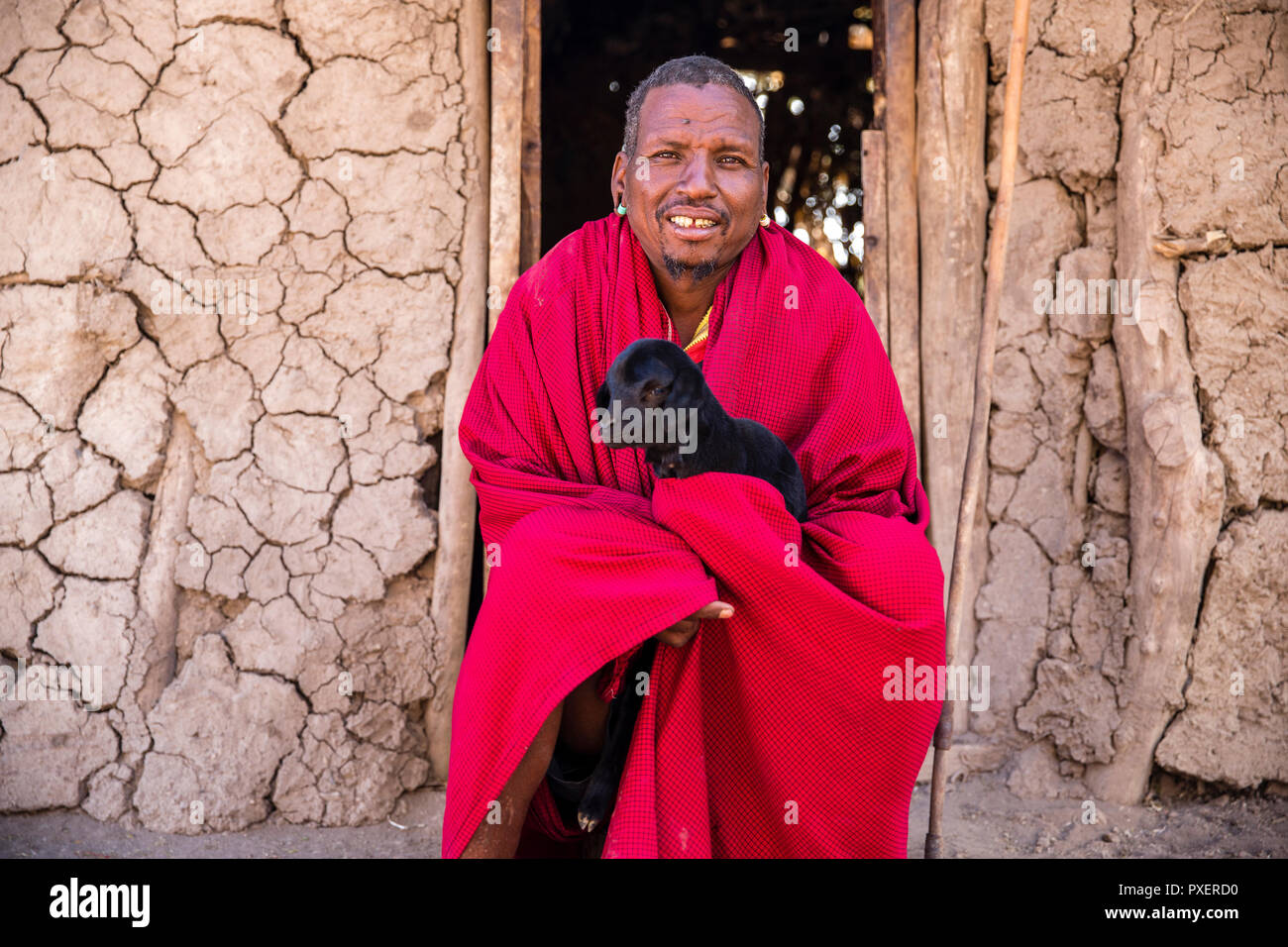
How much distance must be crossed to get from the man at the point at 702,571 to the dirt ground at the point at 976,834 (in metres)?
0.82

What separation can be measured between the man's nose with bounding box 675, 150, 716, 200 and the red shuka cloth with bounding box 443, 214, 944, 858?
0.35 metres

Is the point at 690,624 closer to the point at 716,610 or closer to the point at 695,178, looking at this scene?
the point at 716,610

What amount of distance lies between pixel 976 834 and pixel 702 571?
1.57 metres

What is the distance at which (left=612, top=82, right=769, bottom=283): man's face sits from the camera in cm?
242

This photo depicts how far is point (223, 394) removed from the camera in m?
2.98

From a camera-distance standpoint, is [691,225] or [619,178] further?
[619,178]

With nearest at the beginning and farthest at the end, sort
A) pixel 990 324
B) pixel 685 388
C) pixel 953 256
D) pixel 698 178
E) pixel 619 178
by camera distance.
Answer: pixel 685 388, pixel 698 178, pixel 619 178, pixel 990 324, pixel 953 256

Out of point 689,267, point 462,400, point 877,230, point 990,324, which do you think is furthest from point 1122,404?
point 462,400

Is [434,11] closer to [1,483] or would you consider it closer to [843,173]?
[1,483]

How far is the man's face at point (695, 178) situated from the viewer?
7.93 ft

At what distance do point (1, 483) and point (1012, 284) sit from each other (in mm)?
2925

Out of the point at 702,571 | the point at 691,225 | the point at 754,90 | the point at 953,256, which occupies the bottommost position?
the point at 702,571

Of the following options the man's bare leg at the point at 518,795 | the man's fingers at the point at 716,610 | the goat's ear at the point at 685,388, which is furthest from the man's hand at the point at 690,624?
the goat's ear at the point at 685,388

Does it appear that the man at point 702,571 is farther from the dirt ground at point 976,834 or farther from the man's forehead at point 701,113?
the dirt ground at point 976,834
